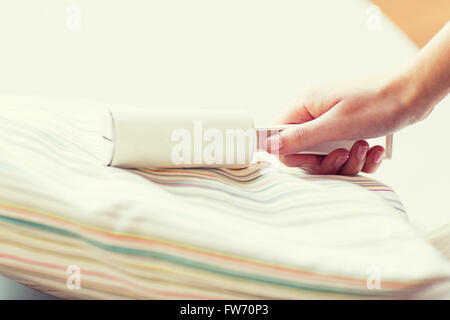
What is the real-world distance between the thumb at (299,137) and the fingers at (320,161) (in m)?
0.03

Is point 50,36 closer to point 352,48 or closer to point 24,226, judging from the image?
point 352,48

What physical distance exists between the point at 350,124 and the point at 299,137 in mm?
78

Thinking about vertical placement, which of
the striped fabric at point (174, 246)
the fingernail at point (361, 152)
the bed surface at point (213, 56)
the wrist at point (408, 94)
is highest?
the bed surface at point (213, 56)

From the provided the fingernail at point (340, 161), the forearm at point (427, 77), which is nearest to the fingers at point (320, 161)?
the fingernail at point (340, 161)

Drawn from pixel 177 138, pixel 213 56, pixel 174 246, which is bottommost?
pixel 174 246

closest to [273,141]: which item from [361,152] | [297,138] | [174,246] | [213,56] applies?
[297,138]

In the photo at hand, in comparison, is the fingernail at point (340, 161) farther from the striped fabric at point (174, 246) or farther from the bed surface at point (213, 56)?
the bed surface at point (213, 56)

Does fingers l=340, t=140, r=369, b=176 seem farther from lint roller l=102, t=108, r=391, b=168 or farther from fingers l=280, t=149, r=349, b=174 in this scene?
lint roller l=102, t=108, r=391, b=168

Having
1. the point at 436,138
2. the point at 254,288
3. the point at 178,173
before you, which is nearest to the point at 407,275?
the point at 254,288

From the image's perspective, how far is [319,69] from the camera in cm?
130

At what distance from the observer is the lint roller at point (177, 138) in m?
0.43

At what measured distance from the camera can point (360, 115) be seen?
2.00ft

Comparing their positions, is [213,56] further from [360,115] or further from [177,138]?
[177,138]
